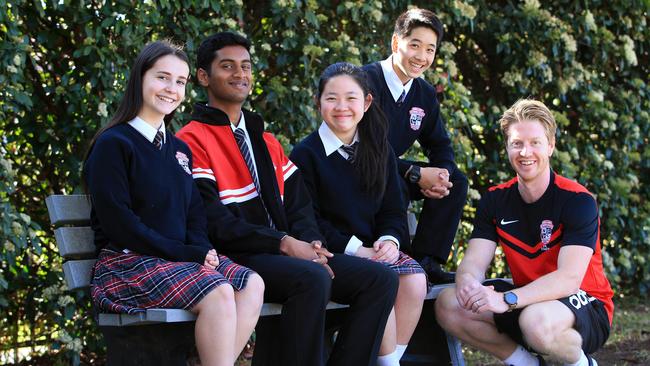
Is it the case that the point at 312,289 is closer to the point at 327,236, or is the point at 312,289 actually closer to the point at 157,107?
the point at 327,236

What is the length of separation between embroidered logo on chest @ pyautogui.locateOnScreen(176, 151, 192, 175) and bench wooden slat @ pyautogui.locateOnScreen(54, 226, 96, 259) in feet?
1.29

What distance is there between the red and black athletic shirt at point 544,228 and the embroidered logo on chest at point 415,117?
0.67 metres

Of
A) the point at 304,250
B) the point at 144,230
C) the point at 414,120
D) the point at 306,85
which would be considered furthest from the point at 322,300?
the point at 306,85

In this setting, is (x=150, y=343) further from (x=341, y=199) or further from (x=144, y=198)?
(x=341, y=199)

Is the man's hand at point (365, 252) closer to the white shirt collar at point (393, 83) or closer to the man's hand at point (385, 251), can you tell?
the man's hand at point (385, 251)

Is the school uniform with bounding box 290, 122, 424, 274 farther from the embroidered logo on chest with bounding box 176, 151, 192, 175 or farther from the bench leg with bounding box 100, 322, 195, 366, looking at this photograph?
the bench leg with bounding box 100, 322, 195, 366

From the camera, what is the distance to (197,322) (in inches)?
123

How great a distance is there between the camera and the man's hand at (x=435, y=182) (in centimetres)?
437

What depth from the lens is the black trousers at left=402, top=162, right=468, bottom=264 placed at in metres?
4.41

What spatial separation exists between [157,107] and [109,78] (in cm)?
105

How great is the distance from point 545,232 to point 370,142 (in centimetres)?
80

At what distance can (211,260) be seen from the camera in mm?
3291

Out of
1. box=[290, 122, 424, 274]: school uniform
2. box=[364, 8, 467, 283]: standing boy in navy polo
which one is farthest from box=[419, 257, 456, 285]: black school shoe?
box=[290, 122, 424, 274]: school uniform

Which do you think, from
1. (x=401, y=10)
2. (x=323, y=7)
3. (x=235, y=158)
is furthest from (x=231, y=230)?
(x=401, y=10)
